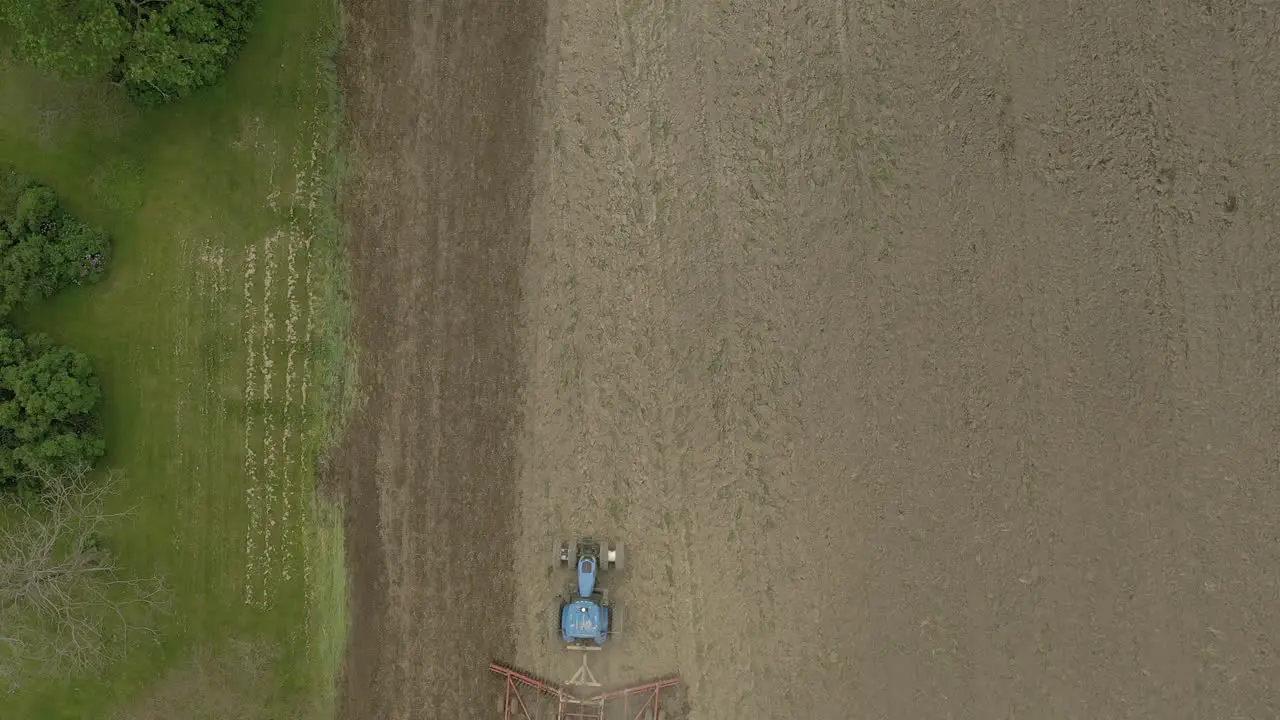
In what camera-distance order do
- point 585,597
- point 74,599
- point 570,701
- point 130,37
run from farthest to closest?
point 74,599 < point 570,701 < point 585,597 < point 130,37

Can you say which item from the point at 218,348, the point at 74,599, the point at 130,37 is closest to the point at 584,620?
the point at 218,348

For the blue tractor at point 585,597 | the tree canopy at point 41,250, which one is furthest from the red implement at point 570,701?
the tree canopy at point 41,250

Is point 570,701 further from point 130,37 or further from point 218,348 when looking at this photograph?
point 130,37

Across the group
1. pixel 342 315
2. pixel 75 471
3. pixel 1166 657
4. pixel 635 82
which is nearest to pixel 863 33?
pixel 635 82

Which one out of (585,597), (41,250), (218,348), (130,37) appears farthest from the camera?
(218,348)

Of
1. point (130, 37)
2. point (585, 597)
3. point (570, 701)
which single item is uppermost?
point (130, 37)

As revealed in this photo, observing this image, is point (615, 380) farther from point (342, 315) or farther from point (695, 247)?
point (342, 315)

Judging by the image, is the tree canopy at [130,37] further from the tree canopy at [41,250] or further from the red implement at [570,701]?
the red implement at [570,701]
